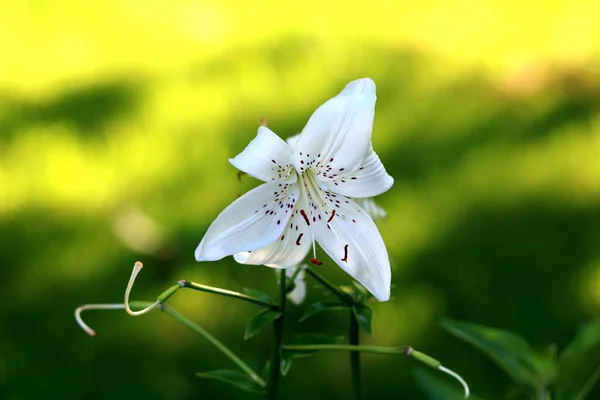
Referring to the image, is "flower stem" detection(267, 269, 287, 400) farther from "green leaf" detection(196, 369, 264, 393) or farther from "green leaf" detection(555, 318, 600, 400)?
"green leaf" detection(555, 318, 600, 400)

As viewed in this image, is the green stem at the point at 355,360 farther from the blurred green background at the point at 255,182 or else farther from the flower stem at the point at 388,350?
the blurred green background at the point at 255,182

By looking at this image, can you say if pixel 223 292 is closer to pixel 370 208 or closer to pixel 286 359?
pixel 286 359

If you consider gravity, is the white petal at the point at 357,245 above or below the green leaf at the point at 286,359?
above

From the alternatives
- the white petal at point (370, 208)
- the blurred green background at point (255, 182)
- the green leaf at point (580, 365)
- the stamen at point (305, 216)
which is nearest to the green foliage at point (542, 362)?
the green leaf at point (580, 365)

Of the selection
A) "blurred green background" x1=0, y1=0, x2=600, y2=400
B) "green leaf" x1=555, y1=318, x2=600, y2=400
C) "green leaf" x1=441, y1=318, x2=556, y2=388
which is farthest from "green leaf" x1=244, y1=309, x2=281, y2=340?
"blurred green background" x1=0, y1=0, x2=600, y2=400

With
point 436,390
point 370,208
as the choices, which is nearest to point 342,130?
point 370,208

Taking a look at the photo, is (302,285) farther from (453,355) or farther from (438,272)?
(438,272)
